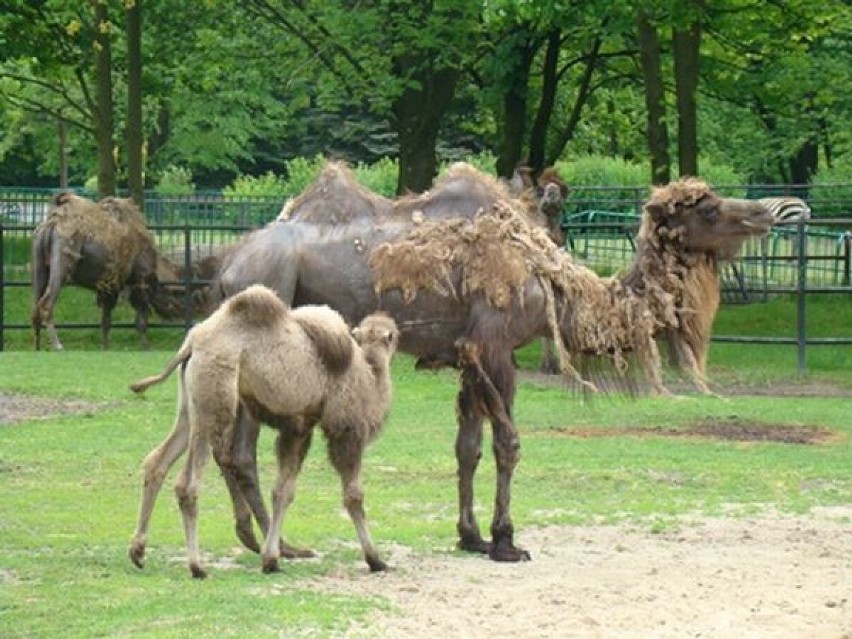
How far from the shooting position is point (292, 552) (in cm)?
1024

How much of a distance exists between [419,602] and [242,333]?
1.59 metres

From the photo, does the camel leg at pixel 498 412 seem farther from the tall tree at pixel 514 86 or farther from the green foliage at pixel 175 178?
the green foliage at pixel 175 178

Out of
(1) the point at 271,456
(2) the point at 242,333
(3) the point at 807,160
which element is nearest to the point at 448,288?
(2) the point at 242,333

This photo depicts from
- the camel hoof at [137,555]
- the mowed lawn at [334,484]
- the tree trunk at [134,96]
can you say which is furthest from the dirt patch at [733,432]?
the tree trunk at [134,96]

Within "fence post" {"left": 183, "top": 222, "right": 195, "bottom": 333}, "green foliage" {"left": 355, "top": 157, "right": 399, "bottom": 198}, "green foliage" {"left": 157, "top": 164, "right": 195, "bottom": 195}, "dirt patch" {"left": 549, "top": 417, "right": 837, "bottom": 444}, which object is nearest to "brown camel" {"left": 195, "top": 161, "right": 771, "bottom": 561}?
"dirt patch" {"left": 549, "top": 417, "right": 837, "bottom": 444}

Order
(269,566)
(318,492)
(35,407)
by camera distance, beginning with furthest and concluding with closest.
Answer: (35,407)
(318,492)
(269,566)

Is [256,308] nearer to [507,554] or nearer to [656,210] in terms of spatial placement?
[507,554]

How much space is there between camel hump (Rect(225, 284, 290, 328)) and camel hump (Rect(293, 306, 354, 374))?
267 mm

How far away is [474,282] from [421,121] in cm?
1811

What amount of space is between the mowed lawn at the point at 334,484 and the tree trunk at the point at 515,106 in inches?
244

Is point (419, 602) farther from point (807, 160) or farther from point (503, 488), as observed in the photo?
point (807, 160)

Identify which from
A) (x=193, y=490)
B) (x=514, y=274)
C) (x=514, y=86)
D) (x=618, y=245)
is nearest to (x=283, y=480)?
(x=193, y=490)

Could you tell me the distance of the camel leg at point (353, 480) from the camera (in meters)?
9.82

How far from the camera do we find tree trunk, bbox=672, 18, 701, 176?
2445 centimetres
